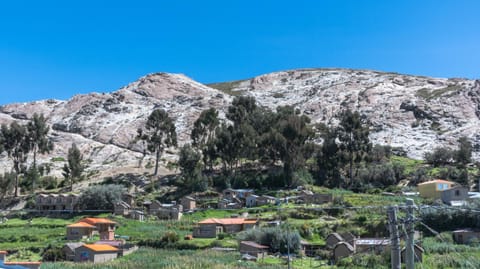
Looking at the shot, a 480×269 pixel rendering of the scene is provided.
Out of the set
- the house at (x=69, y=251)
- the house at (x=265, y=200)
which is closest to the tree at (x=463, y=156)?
the house at (x=265, y=200)


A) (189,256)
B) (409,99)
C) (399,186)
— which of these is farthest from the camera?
(409,99)

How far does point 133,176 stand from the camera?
228 feet

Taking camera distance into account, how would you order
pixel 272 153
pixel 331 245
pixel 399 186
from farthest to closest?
pixel 272 153, pixel 399 186, pixel 331 245

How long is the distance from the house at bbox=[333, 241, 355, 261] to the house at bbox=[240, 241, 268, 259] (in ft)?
15.1

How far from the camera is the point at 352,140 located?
63.7m

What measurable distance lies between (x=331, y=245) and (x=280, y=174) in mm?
25583

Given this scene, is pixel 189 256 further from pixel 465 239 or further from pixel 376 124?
pixel 376 124

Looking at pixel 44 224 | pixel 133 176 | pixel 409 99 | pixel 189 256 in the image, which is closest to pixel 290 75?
pixel 409 99

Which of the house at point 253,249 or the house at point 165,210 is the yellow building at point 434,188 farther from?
the house at point 165,210

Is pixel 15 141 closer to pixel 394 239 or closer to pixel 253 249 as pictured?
pixel 253 249

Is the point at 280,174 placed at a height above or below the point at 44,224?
above

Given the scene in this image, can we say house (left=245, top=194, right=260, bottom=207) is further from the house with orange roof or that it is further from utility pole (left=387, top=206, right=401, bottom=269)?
utility pole (left=387, top=206, right=401, bottom=269)

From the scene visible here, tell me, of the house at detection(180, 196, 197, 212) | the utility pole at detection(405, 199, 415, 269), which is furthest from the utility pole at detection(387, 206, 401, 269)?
the house at detection(180, 196, 197, 212)

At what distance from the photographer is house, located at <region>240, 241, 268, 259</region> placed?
1347 inches
